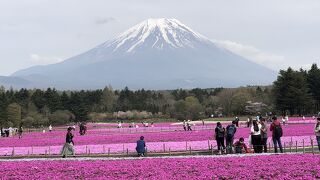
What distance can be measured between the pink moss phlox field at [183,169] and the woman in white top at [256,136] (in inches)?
184

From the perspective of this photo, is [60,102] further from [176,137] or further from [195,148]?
[195,148]

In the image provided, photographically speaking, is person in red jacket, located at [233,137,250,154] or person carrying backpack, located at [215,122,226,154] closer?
person in red jacket, located at [233,137,250,154]

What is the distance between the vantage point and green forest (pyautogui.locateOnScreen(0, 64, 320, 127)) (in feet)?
366

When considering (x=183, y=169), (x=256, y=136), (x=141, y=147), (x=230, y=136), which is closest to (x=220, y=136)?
(x=230, y=136)

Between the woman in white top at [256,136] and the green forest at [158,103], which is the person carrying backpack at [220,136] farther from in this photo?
the green forest at [158,103]

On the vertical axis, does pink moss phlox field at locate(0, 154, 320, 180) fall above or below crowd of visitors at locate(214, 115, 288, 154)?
below

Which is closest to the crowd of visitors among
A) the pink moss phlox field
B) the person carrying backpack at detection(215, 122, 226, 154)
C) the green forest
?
the person carrying backpack at detection(215, 122, 226, 154)

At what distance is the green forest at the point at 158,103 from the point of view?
366ft

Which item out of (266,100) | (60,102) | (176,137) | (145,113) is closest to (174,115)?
(145,113)

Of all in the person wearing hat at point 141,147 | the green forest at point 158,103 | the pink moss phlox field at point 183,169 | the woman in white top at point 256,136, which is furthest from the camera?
the green forest at point 158,103

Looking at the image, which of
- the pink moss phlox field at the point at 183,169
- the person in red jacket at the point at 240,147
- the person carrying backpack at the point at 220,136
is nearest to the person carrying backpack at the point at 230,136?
the person carrying backpack at the point at 220,136

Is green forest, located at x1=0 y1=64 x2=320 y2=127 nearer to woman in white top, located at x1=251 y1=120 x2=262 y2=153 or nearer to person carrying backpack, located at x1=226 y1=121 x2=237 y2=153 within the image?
person carrying backpack, located at x1=226 y1=121 x2=237 y2=153

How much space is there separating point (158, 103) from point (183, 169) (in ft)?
508

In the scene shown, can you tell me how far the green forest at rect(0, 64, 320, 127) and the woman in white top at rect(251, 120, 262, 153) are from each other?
80.9m
